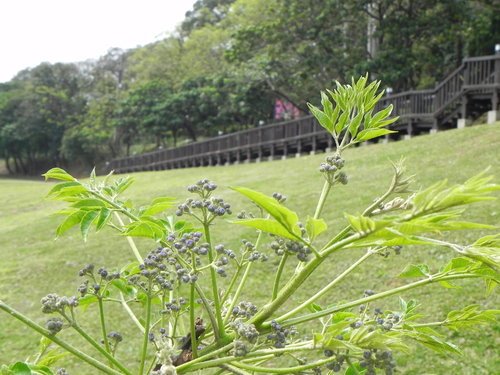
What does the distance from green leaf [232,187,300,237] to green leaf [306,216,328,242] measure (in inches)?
1.1

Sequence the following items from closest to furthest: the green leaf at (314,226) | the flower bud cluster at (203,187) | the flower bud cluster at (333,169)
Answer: the green leaf at (314,226) < the flower bud cluster at (333,169) < the flower bud cluster at (203,187)

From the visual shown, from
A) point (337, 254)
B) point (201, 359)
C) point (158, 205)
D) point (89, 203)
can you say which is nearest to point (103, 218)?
point (89, 203)

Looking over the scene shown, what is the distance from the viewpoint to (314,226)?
2.62 ft

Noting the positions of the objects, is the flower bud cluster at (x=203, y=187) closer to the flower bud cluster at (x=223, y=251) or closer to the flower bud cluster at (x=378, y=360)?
the flower bud cluster at (x=223, y=251)

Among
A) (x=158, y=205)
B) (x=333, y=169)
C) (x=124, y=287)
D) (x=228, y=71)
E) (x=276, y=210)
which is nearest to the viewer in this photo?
(x=276, y=210)

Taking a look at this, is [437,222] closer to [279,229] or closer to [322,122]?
[279,229]

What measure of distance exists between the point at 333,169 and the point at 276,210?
0.33 meters

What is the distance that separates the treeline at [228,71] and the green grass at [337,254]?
22.9 feet

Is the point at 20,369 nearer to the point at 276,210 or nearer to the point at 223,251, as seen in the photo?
the point at 223,251

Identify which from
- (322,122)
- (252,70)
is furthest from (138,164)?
(322,122)

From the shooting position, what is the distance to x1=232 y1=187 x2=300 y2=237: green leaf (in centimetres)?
68

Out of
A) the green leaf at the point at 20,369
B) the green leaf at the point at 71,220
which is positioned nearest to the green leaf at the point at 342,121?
the green leaf at the point at 71,220

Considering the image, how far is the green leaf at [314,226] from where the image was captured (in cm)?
78

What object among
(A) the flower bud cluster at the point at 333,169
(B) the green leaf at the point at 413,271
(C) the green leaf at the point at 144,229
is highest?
(A) the flower bud cluster at the point at 333,169
